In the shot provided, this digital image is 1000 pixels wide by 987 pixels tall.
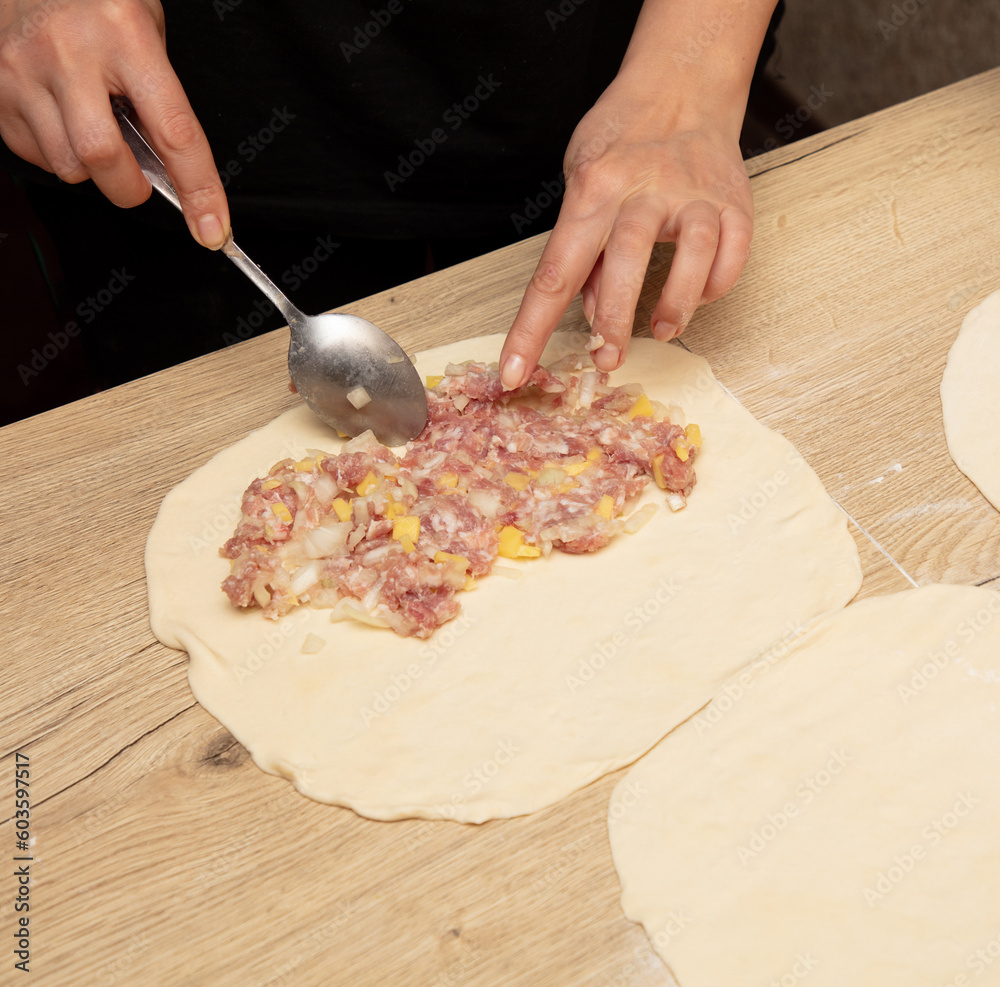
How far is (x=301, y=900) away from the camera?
142 centimetres

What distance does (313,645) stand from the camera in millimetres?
1669

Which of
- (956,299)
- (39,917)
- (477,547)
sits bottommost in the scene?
(39,917)

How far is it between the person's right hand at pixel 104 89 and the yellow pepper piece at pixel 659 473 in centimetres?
101

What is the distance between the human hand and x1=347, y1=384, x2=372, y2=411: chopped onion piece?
33 centimetres

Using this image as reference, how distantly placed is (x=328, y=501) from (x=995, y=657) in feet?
4.39

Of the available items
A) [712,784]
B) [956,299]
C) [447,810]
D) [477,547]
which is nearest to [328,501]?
[477,547]

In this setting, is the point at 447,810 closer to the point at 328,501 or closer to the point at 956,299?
the point at 328,501
